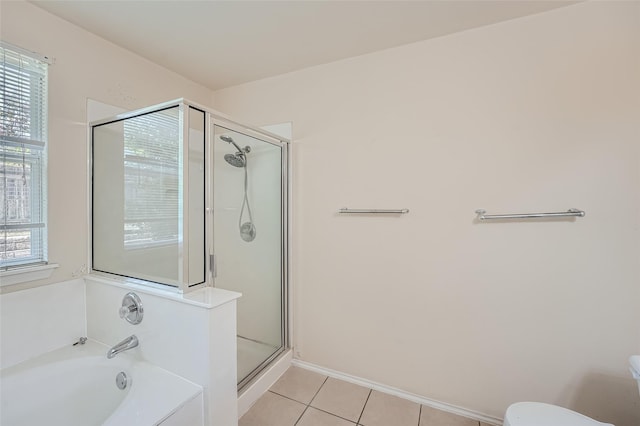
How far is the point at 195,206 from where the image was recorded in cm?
147

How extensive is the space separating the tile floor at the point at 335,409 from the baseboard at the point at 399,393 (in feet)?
0.08

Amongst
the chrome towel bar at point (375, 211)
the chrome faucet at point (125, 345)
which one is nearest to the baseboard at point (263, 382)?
the chrome faucet at point (125, 345)

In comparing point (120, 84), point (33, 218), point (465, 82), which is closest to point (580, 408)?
point (465, 82)

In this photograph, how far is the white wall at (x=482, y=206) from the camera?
4.57 feet

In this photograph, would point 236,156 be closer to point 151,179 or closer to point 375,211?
point 151,179

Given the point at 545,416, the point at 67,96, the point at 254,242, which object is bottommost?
the point at 545,416

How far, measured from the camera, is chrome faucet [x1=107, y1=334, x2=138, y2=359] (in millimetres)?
1422

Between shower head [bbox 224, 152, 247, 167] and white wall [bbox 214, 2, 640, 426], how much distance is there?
17.9 inches

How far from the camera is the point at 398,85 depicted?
182cm

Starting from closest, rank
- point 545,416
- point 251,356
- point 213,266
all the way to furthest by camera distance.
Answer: point 545,416, point 213,266, point 251,356

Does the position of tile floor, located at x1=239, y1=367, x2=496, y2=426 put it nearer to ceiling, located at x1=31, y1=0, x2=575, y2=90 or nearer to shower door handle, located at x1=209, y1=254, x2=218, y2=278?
shower door handle, located at x1=209, y1=254, x2=218, y2=278

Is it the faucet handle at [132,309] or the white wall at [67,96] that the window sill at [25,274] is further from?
the faucet handle at [132,309]

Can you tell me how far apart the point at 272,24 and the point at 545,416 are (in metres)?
2.47

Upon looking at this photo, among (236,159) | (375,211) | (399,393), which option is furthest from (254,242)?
(399,393)
